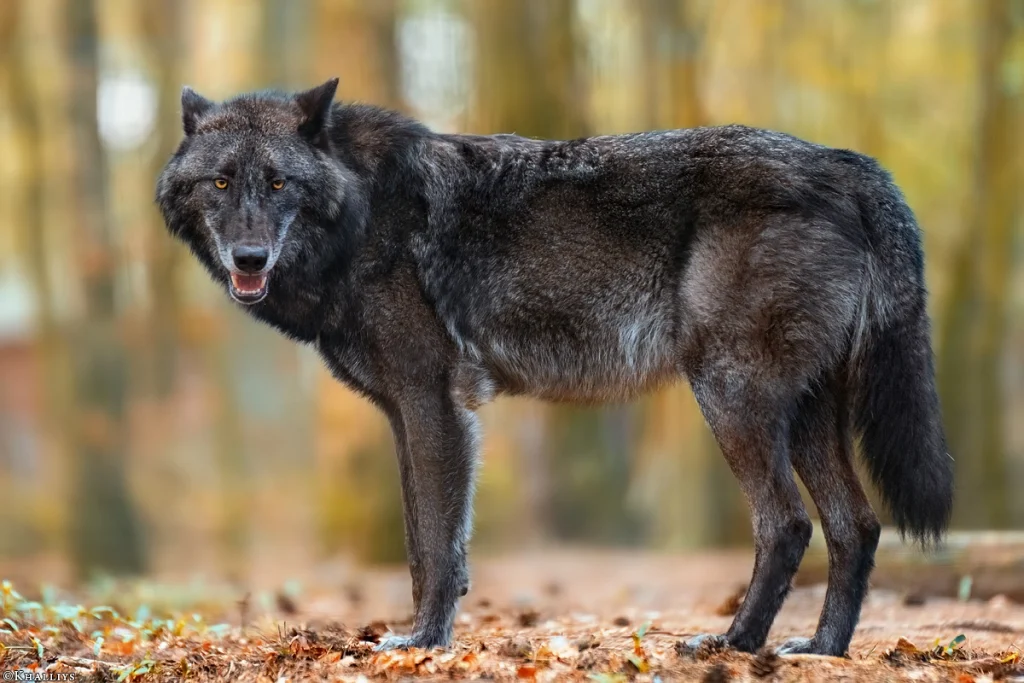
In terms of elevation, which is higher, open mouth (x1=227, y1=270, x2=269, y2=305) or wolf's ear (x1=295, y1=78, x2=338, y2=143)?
wolf's ear (x1=295, y1=78, x2=338, y2=143)

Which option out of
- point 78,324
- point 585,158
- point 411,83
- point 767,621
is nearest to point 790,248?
point 585,158

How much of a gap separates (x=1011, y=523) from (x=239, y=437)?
12.2 m

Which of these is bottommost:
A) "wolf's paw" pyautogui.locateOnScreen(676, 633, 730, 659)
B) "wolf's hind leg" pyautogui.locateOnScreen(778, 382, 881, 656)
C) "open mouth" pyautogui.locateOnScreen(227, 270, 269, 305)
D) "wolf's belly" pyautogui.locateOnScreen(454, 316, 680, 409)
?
"wolf's paw" pyautogui.locateOnScreen(676, 633, 730, 659)

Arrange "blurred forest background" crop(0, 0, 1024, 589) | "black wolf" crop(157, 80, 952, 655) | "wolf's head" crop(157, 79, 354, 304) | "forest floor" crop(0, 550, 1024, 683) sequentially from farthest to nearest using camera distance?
"blurred forest background" crop(0, 0, 1024, 589) → "wolf's head" crop(157, 79, 354, 304) → "black wolf" crop(157, 80, 952, 655) → "forest floor" crop(0, 550, 1024, 683)

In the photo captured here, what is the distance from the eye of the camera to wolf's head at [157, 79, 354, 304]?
5480mm

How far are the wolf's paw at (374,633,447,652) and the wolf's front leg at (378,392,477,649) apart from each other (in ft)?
0.28

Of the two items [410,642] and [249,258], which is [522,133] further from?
[410,642]

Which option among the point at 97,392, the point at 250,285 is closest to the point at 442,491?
the point at 250,285

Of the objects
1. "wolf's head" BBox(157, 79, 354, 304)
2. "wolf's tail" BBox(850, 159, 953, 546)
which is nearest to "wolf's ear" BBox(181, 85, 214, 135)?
"wolf's head" BBox(157, 79, 354, 304)

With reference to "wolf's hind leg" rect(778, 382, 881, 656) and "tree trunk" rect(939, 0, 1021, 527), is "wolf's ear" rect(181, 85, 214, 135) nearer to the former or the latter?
"wolf's hind leg" rect(778, 382, 881, 656)

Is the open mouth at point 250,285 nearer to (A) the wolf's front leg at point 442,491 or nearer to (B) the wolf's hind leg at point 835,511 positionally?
(A) the wolf's front leg at point 442,491

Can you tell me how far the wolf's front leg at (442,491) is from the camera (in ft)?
17.8

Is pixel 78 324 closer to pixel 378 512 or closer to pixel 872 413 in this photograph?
pixel 378 512

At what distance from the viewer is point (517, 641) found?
5383mm
